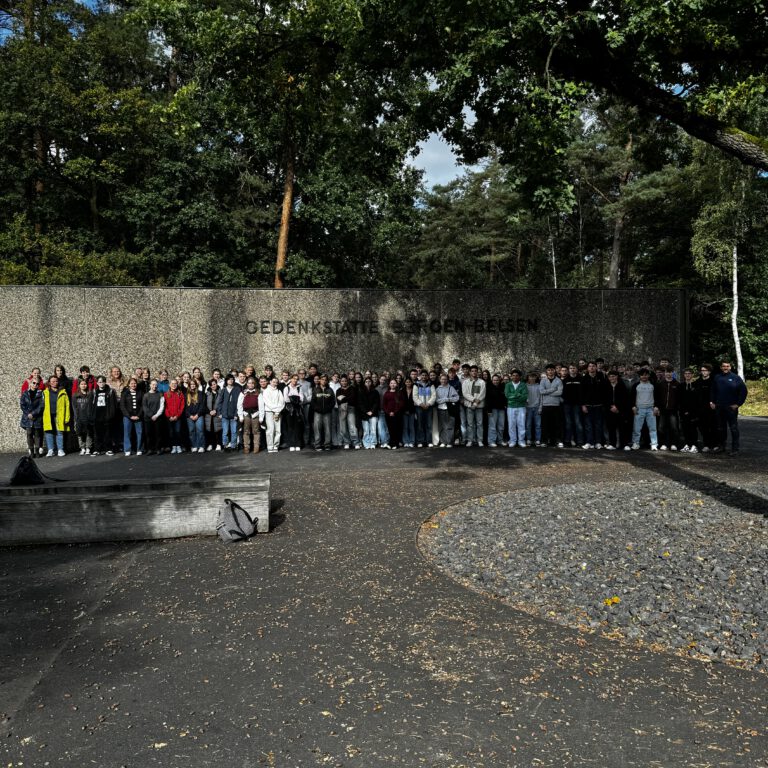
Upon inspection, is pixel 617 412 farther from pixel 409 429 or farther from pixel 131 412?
pixel 131 412

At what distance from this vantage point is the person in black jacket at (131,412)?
514 inches

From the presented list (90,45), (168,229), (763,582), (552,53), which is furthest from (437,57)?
(90,45)

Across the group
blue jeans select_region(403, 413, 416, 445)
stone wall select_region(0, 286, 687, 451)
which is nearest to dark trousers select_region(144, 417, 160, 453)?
stone wall select_region(0, 286, 687, 451)

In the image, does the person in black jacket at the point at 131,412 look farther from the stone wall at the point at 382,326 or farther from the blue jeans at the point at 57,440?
the stone wall at the point at 382,326

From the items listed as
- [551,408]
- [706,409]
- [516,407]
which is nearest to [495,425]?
[516,407]

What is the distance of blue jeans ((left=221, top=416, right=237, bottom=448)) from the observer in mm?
13531

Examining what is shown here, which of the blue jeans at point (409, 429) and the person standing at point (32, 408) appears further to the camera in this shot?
the blue jeans at point (409, 429)

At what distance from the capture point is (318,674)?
3729 millimetres

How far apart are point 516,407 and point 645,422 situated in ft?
8.21

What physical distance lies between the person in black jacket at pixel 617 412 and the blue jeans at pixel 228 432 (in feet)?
24.7

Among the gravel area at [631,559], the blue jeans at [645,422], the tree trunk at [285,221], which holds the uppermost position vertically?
the tree trunk at [285,221]

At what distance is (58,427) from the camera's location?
43.5 feet

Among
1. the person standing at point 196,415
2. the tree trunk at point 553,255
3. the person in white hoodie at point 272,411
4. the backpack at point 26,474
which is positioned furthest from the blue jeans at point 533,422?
the tree trunk at point 553,255

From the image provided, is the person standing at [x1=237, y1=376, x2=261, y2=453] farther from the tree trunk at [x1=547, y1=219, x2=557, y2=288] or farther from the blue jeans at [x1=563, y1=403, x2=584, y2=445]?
the tree trunk at [x1=547, y1=219, x2=557, y2=288]
